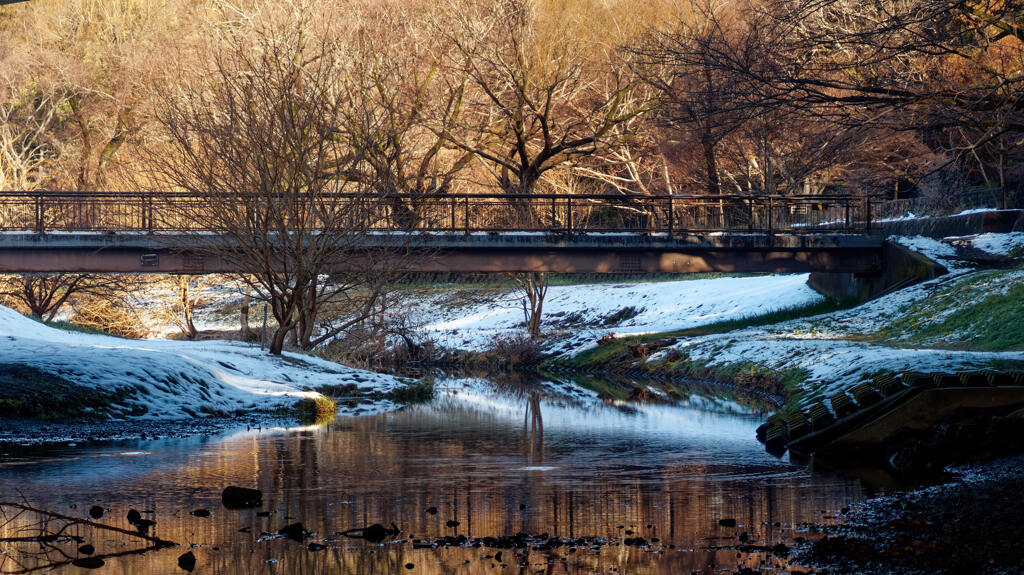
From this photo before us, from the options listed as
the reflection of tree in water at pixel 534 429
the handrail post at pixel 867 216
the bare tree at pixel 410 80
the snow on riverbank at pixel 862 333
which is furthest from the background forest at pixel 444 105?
the reflection of tree in water at pixel 534 429

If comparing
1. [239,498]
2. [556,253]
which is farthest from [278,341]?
[239,498]

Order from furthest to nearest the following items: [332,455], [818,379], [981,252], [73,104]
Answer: [73,104] < [981,252] < [818,379] < [332,455]

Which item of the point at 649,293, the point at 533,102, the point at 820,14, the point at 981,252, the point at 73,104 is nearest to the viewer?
the point at 820,14

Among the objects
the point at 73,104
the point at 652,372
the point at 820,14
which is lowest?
the point at 652,372

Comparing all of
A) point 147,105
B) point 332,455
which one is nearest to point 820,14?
point 332,455

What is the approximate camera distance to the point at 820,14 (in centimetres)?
2383

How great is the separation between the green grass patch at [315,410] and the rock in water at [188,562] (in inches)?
369

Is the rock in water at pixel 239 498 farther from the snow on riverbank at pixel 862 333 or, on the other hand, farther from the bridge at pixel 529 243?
the bridge at pixel 529 243

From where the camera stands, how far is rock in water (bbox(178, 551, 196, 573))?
282 inches

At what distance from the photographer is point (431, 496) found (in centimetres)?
1012

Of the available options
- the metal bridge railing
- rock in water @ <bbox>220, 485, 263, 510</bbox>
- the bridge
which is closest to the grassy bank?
the bridge

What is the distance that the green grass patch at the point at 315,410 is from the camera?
1725 cm

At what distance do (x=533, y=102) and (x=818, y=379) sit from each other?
22.8 metres

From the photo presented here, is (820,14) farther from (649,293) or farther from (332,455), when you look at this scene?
(649,293)
